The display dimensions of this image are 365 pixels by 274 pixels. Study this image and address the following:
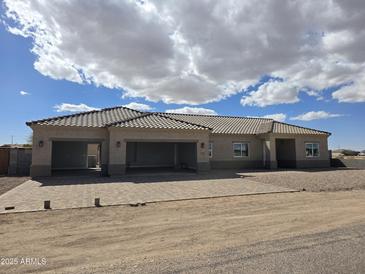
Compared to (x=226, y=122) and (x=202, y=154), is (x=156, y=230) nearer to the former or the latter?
(x=202, y=154)

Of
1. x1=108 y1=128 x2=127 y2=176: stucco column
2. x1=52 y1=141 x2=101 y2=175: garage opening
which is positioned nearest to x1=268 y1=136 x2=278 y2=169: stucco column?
x1=108 y1=128 x2=127 y2=176: stucco column

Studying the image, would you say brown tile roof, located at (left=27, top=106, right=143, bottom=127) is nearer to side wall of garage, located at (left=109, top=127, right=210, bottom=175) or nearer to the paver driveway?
side wall of garage, located at (left=109, top=127, right=210, bottom=175)

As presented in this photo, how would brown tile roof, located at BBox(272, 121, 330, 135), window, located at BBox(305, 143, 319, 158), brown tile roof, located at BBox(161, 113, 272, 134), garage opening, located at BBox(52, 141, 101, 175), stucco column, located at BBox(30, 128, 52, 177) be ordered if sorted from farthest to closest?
window, located at BBox(305, 143, 319, 158), brown tile roof, located at BBox(161, 113, 272, 134), brown tile roof, located at BBox(272, 121, 330, 135), garage opening, located at BBox(52, 141, 101, 175), stucco column, located at BBox(30, 128, 52, 177)

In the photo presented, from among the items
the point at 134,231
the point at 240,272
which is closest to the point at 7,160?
the point at 134,231

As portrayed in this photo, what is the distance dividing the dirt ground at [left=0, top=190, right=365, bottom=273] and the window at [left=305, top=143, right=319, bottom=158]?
56.8ft

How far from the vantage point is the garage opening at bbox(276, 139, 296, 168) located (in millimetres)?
26188

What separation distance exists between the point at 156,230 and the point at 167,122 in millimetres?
14831

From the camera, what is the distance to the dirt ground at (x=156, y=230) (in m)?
4.73

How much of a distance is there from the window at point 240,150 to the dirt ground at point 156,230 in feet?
50.5

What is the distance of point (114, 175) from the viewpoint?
1812 cm

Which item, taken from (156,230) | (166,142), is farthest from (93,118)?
(156,230)

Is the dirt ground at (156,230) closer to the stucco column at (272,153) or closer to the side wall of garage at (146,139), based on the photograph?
the side wall of garage at (146,139)

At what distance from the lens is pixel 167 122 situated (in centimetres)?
2089

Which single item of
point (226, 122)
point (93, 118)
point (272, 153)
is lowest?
point (272, 153)
